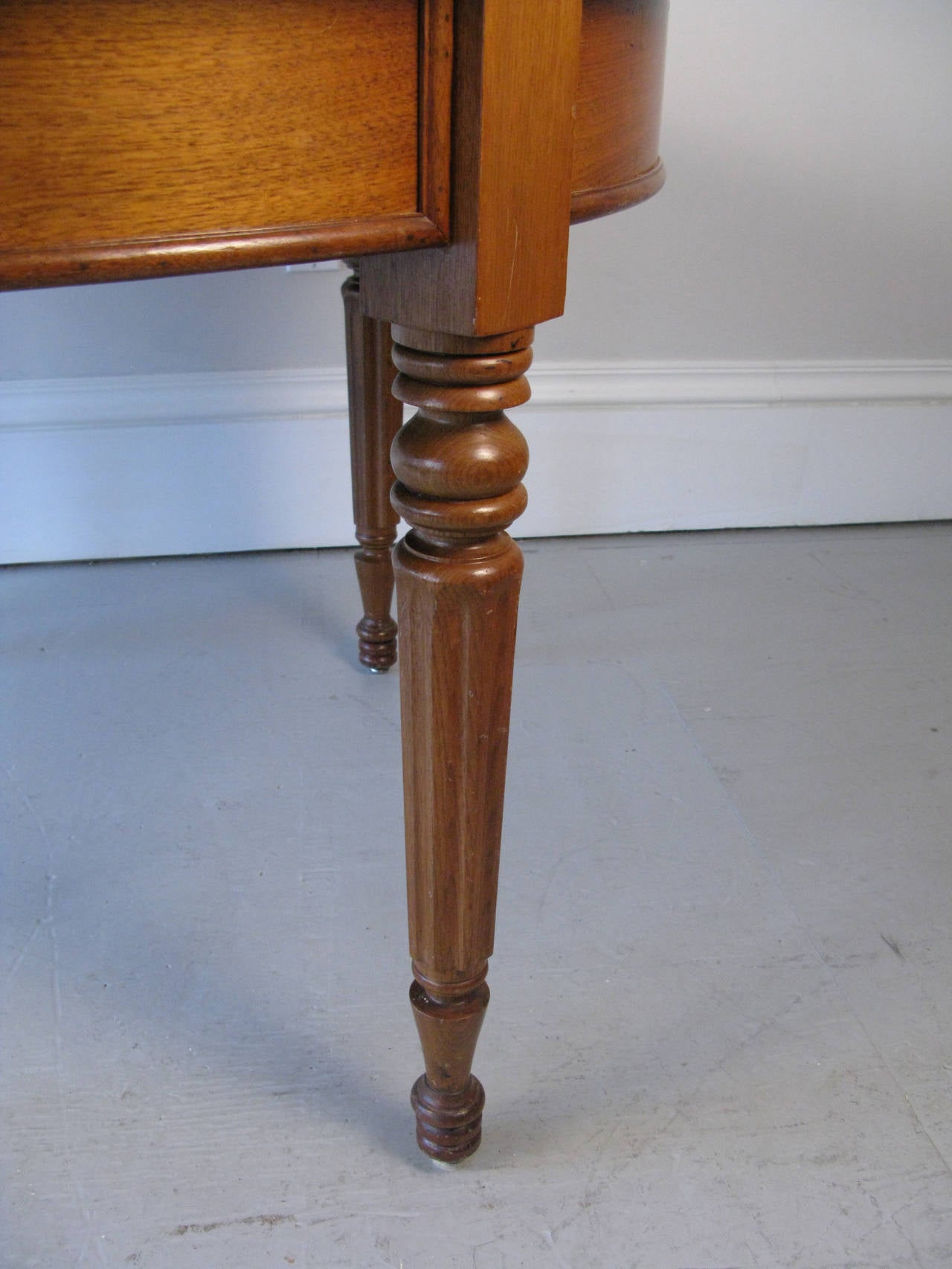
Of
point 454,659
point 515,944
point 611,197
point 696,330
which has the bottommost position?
point 515,944

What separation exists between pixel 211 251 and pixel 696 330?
3.80 feet

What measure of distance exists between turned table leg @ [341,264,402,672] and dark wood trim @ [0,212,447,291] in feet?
1.79

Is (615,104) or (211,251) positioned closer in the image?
(211,251)

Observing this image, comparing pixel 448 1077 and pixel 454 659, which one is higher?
pixel 454 659

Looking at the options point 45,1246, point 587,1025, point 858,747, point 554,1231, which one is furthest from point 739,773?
point 45,1246

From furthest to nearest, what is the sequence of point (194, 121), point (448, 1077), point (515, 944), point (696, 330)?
point (696, 330), point (515, 944), point (448, 1077), point (194, 121)

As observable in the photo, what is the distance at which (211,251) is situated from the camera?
413mm

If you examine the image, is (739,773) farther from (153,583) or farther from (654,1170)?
(153,583)

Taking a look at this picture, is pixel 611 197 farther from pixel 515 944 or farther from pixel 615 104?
pixel 515 944

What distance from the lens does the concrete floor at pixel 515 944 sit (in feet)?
2.22

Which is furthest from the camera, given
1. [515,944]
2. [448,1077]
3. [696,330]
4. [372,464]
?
[696,330]

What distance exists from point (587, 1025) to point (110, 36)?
0.65 meters

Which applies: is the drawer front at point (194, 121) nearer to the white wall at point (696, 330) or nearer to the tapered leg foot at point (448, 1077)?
the tapered leg foot at point (448, 1077)

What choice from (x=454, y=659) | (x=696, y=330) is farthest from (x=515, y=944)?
(x=696, y=330)
